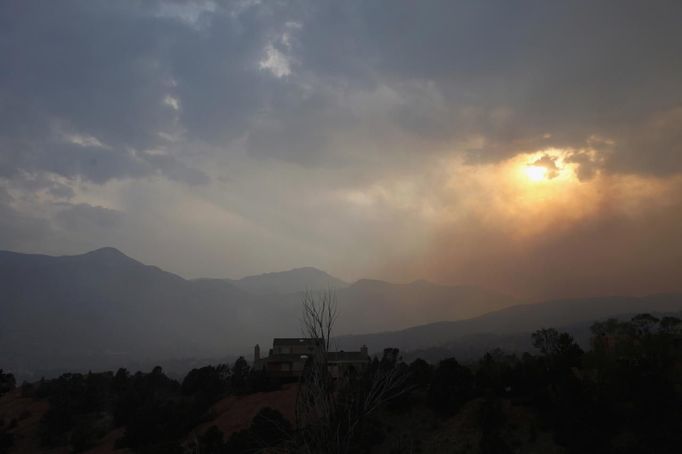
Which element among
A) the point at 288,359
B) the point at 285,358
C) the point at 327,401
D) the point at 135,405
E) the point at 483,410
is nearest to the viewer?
the point at 327,401

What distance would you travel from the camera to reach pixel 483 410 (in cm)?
2848

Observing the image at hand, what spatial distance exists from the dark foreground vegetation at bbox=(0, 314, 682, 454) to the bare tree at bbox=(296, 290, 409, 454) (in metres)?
0.10

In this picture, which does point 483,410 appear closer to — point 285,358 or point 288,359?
point 288,359

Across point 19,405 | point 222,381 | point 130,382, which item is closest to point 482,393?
point 222,381

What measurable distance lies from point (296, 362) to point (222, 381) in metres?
10.4

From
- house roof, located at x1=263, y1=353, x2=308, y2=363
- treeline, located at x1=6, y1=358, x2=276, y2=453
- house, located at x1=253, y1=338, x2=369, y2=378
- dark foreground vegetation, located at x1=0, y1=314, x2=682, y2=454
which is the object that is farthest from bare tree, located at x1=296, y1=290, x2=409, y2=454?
house roof, located at x1=263, y1=353, x2=308, y2=363

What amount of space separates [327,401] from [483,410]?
2170 centimetres

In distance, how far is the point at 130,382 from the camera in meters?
49.7

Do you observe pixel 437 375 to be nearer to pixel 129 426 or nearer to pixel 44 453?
pixel 129 426

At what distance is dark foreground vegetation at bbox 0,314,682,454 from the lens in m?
23.3

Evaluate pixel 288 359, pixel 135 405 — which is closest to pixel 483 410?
pixel 135 405

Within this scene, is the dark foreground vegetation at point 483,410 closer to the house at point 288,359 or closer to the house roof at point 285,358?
the house at point 288,359

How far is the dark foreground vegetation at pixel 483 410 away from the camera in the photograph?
23.3 m

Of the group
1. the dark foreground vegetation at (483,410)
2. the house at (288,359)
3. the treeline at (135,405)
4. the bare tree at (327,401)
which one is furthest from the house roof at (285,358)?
the bare tree at (327,401)
